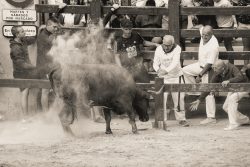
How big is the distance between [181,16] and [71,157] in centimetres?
534

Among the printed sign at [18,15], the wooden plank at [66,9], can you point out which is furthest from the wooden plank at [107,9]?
the printed sign at [18,15]

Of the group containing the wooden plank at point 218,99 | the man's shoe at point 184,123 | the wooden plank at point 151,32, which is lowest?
the man's shoe at point 184,123

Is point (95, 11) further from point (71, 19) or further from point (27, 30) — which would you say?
point (27, 30)

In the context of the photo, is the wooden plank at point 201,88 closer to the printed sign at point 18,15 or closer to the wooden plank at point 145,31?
the wooden plank at point 145,31

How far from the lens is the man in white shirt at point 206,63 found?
13352mm

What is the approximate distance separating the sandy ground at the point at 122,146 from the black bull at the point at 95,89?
445 millimetres

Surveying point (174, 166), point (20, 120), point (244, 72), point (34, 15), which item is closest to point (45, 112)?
point (20, 120)

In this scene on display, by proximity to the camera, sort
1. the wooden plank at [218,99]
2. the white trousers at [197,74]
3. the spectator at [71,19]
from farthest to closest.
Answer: the spectator at [71,19] < the wooden plank at [218,99] < the white trousers at [197,74]

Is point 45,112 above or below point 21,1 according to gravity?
below

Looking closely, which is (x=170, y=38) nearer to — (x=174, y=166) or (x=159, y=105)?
(x=159, y=105)

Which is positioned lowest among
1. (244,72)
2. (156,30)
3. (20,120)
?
(20,120)

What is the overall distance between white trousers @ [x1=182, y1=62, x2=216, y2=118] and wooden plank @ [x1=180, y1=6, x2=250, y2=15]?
1114 millimetres

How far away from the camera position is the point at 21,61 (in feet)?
45.9

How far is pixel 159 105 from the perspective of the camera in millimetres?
12836
